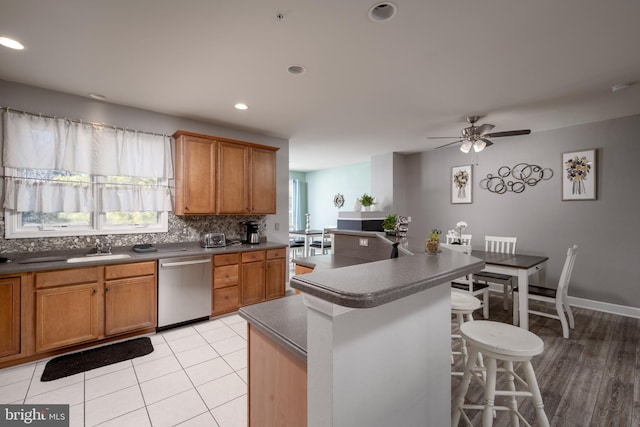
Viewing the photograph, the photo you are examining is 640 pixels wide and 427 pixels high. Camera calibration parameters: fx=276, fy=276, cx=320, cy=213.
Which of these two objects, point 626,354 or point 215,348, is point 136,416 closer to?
point 215,348

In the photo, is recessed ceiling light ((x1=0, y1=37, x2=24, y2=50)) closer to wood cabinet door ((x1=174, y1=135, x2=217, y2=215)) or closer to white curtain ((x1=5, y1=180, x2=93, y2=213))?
white curtain ((x1=5, y1=180, x2=93, y2=213))

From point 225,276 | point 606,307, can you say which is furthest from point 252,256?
point 606,307

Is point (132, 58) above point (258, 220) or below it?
above

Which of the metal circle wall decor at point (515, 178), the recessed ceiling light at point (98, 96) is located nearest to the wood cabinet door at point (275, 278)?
the recessed ceiling light at point (98, 96)

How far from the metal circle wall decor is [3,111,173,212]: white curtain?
4.98 metres

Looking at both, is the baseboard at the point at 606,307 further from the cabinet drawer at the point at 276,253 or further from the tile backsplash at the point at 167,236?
the tile backsplash at the point at 167,236

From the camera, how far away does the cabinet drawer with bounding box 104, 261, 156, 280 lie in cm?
274

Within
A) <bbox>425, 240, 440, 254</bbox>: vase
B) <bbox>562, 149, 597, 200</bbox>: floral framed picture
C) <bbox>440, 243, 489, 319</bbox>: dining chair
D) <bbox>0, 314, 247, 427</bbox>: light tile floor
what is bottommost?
<bbox>0, 314, 247, 427</bbox>: light tile floor

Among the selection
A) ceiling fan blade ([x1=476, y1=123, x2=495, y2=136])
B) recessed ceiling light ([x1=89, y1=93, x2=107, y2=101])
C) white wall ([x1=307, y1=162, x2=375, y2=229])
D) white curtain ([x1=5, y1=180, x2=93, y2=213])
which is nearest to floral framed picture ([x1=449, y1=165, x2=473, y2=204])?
ceiling fan blade ([x1=476, y1=123, x2=495, y2=136])

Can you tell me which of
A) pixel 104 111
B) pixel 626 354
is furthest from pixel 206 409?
pixel 626 354

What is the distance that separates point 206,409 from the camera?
1.91 meters

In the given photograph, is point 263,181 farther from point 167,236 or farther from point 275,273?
point 167,236

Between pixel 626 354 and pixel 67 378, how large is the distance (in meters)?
4.93

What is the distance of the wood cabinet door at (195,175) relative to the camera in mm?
3436
